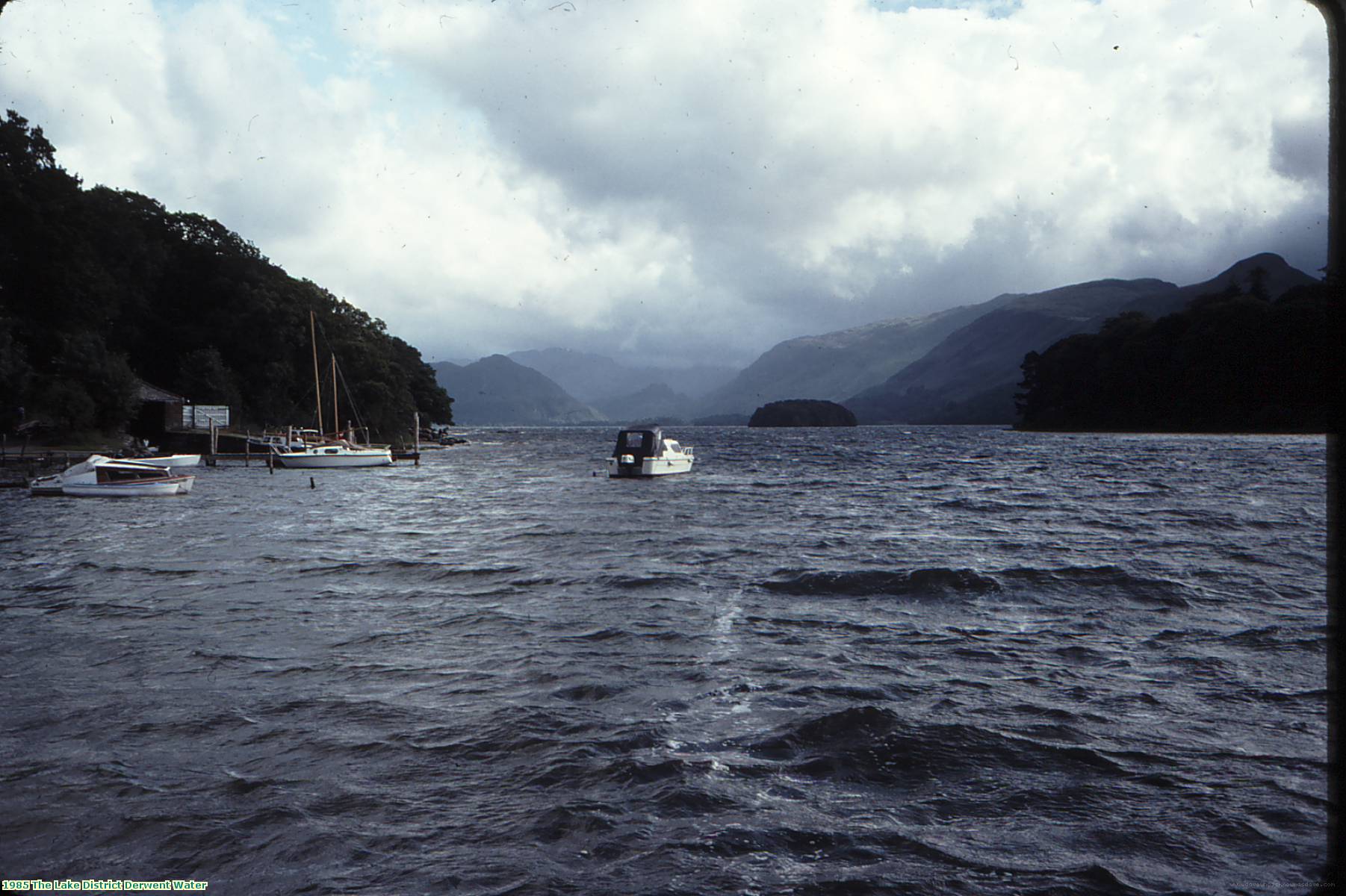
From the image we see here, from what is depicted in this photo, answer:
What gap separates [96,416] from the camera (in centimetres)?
5788

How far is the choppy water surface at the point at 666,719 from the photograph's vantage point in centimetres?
592

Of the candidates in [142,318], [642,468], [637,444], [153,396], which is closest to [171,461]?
[153,396]

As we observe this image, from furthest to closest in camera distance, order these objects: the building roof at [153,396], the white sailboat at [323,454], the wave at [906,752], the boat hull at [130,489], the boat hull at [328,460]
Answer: the white sailboat at [323,454]
the boat hull at [328,460]
the building roof at [153,396]
the boat hull at [130,489]
the wave at [906,752]

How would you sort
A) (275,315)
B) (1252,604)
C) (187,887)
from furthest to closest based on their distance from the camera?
(275,315) → (1252,604) → (187,887)

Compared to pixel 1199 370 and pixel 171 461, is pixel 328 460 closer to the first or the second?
pixel 171 461

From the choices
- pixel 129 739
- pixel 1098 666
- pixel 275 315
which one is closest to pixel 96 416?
pixel 275 315

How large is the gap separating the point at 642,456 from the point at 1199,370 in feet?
364

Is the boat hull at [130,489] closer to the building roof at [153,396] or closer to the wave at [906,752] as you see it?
the building roof at [153,396]

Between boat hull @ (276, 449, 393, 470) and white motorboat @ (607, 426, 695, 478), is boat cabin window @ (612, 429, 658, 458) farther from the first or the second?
boat hull @ (276, 449, 393, 470)

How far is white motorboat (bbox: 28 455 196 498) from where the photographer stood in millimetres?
38344

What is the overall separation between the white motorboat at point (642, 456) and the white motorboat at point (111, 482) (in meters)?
24.2

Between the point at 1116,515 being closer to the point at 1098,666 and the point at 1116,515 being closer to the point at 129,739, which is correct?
the point at 1098,666

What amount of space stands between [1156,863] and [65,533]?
1186 inches

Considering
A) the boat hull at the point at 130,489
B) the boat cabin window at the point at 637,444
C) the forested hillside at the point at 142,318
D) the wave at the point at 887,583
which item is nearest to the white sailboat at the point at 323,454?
the forested hillside at the point at 142,318
